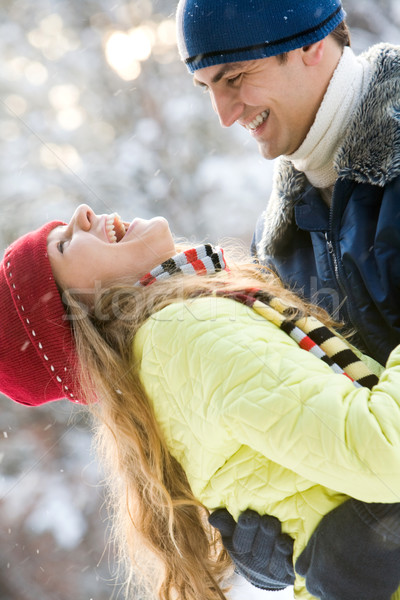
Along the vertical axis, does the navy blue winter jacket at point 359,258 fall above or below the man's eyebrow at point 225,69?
below

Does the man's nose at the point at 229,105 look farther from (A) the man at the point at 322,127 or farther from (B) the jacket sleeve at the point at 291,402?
(B) the jacket sleeve at the point at 291,402

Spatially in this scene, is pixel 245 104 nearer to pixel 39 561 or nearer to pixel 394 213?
pixel 394 213

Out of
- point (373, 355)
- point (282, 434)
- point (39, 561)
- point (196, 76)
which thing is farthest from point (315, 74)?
point (39, 561)

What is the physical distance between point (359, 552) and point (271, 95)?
4.02 ft

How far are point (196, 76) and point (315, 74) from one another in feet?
1.14

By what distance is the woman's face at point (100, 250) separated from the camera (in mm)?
1533

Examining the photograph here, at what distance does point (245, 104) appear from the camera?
172 cm

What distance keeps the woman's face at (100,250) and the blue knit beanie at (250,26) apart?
20.0 inches

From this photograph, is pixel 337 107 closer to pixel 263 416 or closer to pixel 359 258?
pixel 359 258

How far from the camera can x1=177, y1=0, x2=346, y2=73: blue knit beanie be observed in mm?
1555

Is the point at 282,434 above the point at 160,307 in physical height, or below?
below

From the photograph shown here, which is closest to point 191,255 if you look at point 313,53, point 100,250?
point 100,250

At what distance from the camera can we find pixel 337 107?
62.9 inches

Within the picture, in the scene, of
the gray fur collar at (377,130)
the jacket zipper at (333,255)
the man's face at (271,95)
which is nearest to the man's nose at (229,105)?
the man's face at (271,95)
